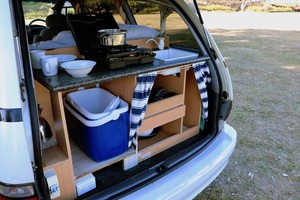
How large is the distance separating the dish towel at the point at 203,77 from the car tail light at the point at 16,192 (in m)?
1.15

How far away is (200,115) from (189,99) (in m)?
0.16

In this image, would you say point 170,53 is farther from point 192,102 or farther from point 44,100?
point 44,100

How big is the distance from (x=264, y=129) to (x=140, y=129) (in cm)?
175

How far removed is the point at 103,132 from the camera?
133cm

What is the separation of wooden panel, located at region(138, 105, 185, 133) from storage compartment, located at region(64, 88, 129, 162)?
0.47 feet

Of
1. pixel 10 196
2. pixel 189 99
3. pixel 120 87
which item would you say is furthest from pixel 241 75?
pixel 10 196

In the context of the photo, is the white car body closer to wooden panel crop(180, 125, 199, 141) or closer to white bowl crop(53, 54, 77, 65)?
white bowl crop(53, 54, 77, 65)

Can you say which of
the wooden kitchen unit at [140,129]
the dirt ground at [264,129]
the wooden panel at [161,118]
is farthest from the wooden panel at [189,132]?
the dirt ground at [264,129]

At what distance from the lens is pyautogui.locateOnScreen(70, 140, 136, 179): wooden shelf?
4.34 feet

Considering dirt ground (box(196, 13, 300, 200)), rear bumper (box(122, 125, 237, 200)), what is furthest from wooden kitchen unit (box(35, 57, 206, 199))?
dirt ground (box(196, 13, 300, 200))

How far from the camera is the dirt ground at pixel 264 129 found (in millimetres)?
1857

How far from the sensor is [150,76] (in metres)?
1.38

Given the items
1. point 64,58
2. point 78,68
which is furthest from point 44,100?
point 78,68

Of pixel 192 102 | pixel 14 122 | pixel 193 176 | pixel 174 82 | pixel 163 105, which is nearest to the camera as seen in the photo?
pixel 14 122
